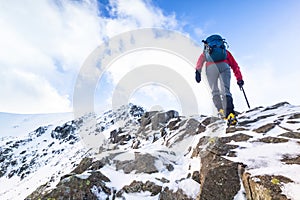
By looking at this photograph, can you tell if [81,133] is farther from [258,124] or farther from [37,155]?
[258,124]

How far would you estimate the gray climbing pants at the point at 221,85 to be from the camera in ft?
26.1

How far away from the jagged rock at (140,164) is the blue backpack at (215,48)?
580cm

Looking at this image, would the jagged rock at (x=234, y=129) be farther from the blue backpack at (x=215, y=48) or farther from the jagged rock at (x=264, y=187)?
the jagged rock at (x=264, y=187)

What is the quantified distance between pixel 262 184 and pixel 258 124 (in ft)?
15.6

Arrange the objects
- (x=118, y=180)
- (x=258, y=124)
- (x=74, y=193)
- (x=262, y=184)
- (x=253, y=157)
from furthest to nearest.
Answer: (x=118, y=180) < (x=258, y=124) < (x=74, y=193) < (x=253, y=157) < (x=262, y=184)

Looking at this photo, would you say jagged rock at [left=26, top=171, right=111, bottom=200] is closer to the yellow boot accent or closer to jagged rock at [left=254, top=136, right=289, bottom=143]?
the yellow boot accent

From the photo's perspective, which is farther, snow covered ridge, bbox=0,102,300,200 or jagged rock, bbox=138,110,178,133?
jagged rock, bbox=138,110,178,133

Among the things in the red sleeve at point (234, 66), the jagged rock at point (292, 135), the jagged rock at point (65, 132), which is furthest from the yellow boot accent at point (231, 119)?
the jagged rock at point (65, 132)

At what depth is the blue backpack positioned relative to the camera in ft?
26.0

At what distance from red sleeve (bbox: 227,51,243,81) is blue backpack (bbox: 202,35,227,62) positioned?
1.76 feet

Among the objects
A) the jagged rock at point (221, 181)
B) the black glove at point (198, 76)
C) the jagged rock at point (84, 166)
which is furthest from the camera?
the jagged rock at point (84, 166)

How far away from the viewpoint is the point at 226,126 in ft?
29.1

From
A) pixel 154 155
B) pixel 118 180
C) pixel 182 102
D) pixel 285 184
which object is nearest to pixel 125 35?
pixel 182 102

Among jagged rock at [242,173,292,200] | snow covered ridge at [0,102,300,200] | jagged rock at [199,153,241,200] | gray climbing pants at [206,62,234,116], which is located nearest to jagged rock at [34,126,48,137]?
snow covered ridge at [0,102,300,200]
